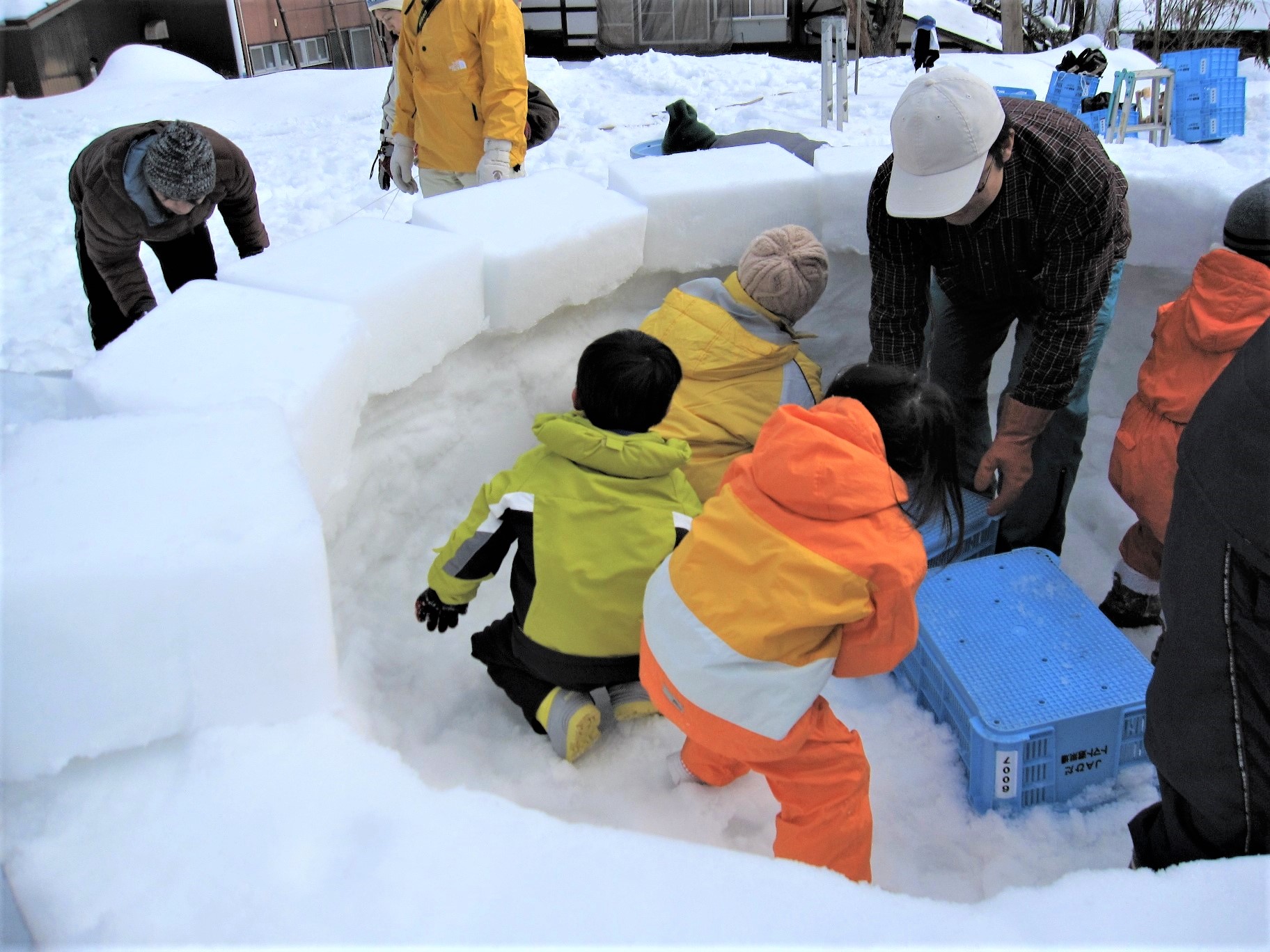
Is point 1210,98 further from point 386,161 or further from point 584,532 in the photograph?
point 584,532

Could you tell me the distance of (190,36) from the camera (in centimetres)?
900

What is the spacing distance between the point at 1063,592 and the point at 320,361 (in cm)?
160

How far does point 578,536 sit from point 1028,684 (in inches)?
36.0

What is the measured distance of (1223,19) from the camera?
13797mm

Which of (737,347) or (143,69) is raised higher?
(143,69)

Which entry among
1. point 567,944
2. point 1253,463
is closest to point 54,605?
point 567,944

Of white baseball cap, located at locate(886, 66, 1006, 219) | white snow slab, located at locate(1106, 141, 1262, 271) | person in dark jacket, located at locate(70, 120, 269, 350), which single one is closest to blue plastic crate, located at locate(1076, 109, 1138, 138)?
white snow slab, located at locate(1106, 141, 1262, 271)

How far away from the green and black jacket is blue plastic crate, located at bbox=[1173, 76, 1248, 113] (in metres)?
7.12

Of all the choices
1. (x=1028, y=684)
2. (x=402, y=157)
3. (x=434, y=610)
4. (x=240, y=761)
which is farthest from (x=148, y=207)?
(x=1028, y=684)

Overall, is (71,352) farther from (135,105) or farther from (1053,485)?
(135,105)

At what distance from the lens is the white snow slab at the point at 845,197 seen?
8.86 feet

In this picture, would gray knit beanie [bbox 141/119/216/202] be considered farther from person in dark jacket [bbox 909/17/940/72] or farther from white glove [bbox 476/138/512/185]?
person in dark jacket [bbox 909/17/940/72]

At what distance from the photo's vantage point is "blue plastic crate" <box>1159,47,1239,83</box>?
22.8 ft

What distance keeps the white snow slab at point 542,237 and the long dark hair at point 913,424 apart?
1032mm
